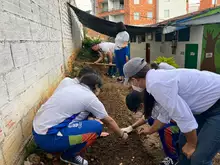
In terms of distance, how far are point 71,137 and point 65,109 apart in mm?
281

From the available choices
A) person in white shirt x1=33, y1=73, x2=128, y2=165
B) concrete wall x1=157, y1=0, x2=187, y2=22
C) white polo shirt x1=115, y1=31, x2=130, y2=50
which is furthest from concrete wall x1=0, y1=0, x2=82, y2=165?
concrete wall x1=157, y1=0, x2=187, y2=22

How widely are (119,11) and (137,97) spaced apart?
3027cm

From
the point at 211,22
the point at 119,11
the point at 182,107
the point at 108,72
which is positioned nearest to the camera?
the point at 182,107

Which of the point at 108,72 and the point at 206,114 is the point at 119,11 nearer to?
the point at 108,72

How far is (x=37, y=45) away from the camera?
246 centimetres

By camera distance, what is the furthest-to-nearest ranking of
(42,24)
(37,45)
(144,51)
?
(144,51)
(42,24)
(37,45)

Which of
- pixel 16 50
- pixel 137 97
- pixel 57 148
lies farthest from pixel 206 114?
pixel 16 50

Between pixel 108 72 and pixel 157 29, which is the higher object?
pixel 157 29

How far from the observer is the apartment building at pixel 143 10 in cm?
2928

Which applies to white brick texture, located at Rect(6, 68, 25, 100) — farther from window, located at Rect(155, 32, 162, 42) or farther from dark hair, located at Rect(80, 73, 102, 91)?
window, located at Rect(155, 32, 162, 42)

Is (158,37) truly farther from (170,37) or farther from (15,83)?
(15,83)

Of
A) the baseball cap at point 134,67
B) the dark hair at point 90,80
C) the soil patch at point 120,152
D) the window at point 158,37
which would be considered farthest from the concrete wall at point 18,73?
the window at point 158,37

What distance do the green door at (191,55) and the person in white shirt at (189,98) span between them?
22.2 ft

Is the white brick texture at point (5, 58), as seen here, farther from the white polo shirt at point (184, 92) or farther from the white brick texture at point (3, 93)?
the white polo shirt at point (184, 92)
